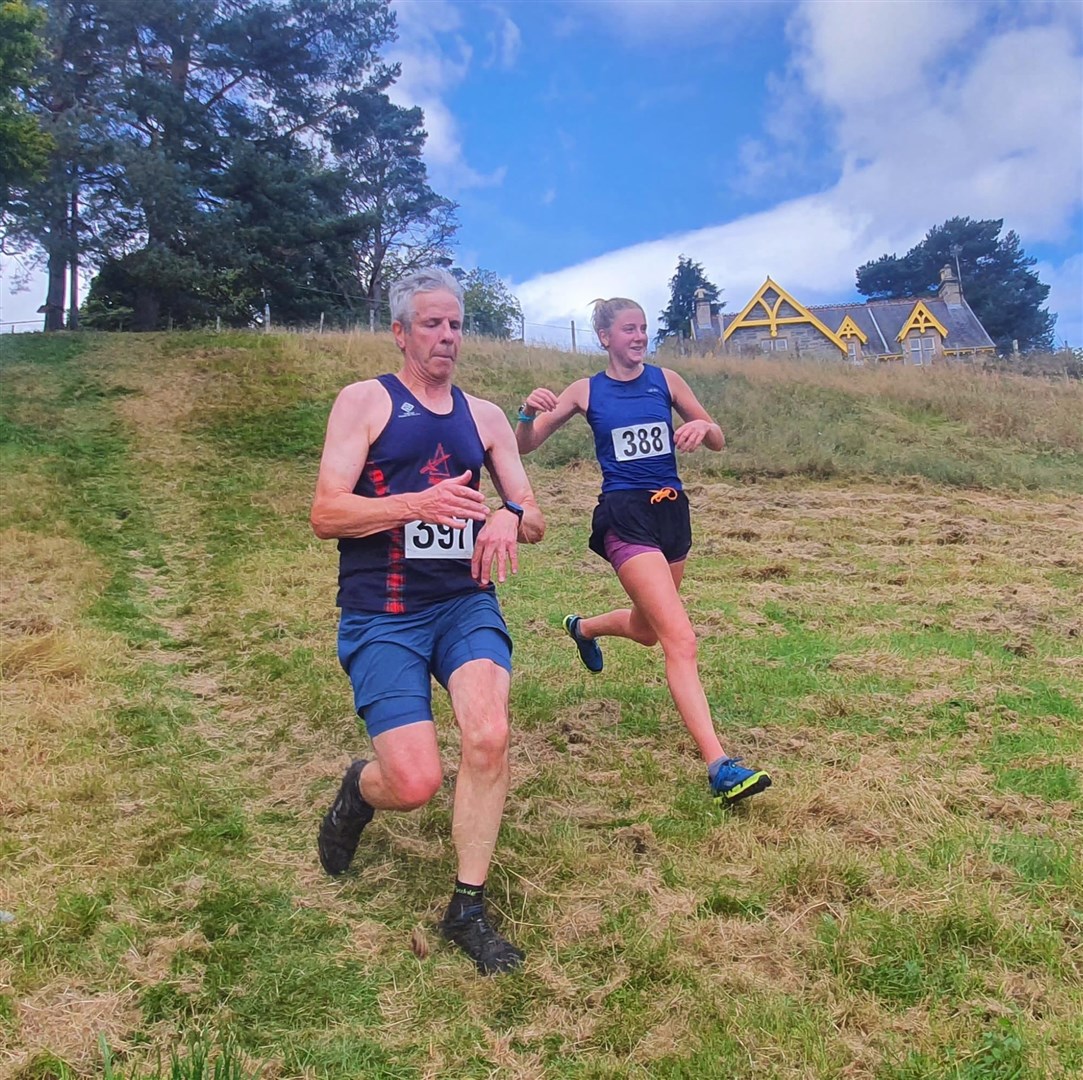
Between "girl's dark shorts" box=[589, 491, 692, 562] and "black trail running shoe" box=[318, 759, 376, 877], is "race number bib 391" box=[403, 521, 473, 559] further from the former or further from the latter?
"girl's dark shorts" box=[589, 491, 692, 562]

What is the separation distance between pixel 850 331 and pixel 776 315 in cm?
371

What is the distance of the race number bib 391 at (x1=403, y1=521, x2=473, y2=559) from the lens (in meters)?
2.99

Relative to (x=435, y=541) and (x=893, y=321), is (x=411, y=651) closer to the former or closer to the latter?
(x=435, y=541)

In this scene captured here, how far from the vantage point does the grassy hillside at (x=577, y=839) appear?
7.22 feet

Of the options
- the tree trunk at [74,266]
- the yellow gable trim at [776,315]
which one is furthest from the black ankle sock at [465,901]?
the yellow gable trim at [776,315]

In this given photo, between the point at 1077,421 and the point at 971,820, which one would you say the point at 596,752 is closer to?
the point at 971,820

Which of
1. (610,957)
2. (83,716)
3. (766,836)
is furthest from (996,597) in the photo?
(83,716)

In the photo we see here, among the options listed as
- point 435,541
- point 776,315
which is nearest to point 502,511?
point 435,541

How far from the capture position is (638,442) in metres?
4.29

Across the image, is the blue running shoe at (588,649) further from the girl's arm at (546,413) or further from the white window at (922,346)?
the white window at (922,346)

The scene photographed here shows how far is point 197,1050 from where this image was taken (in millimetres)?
1882

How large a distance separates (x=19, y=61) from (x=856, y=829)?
76.0ft

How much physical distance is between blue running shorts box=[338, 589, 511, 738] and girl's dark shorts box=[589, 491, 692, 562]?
1.24 meters

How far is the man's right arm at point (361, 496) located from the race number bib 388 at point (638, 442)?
1448 millimetres
